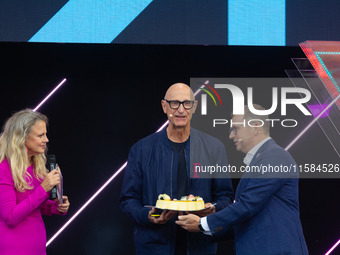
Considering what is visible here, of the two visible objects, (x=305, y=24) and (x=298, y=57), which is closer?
(x=305, y=24)

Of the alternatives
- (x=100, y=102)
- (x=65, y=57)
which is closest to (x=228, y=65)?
(x=100, y=102)

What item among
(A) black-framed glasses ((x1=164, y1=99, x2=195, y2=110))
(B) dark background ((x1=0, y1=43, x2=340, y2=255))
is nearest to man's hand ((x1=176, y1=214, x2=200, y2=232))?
(A) black-framed glasses ((x1=164, y1=99, x2=195, y2=110))

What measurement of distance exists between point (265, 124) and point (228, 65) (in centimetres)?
160

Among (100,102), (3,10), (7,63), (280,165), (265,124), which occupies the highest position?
(3,10)

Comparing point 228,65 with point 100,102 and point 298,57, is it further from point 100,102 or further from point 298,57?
point 100,102

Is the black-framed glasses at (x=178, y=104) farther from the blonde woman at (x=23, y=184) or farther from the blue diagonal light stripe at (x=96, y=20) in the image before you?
the blue diagonal light stripe at (x=96, y=20)

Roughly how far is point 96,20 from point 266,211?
2.25 m

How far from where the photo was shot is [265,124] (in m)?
2.44

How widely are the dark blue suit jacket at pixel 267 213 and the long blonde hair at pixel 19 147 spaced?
1.12 metres

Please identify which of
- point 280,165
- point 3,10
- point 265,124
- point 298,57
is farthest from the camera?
point 298,57

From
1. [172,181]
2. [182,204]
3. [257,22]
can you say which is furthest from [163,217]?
[257,22]

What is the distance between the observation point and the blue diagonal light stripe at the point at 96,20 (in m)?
3.45

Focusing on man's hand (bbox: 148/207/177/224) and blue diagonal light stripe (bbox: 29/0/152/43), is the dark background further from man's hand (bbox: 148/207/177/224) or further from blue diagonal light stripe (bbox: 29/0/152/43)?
man's hand (bbox: 148/207/177/224)

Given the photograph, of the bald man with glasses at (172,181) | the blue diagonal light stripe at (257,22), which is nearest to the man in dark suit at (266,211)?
the bald man with glasses at (172,181)
